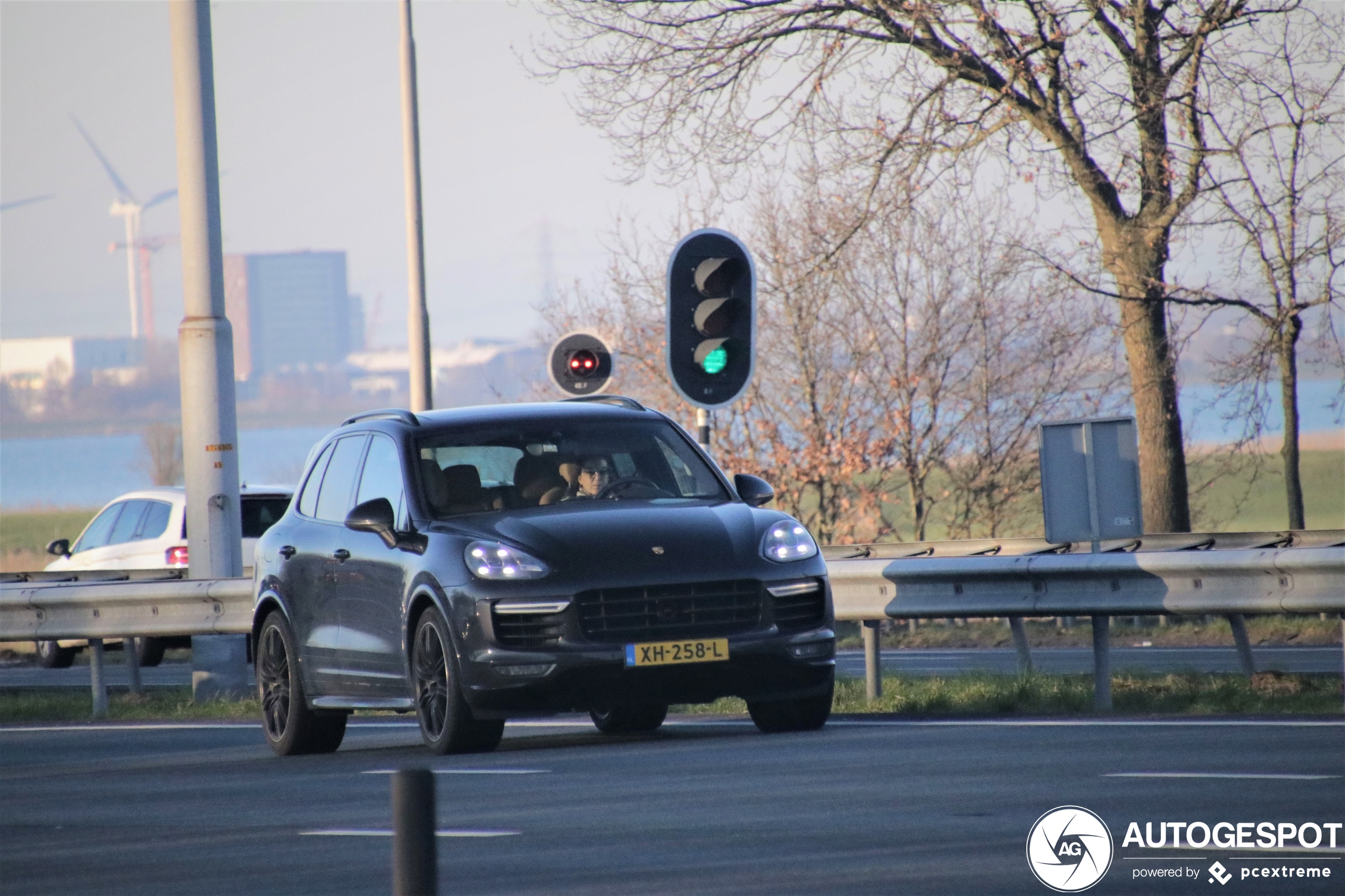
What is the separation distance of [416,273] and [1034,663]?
837cm

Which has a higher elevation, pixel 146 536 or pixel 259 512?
pixel 259 512

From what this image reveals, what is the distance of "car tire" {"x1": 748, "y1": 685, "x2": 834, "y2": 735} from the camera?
35.6 feet

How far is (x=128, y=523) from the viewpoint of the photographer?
23.4m

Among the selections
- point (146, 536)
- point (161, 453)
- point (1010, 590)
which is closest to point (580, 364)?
point (146, 536)

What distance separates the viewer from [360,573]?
11.4m

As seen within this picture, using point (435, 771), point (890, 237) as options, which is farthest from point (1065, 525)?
point (890, 237)

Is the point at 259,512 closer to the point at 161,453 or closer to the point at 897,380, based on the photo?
the point at 897,380

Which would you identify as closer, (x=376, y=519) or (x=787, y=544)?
(x=787, y=544)

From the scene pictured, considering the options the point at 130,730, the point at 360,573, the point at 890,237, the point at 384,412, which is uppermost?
the point at 890,237

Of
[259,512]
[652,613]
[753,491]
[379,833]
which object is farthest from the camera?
[259,512]

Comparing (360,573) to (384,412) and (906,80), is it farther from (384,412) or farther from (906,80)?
(906,80)

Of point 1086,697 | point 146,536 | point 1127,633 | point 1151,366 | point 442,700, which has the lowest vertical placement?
point 1127,633

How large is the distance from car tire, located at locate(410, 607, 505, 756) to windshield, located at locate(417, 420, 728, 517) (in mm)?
694

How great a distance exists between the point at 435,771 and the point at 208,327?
7.55 metres
